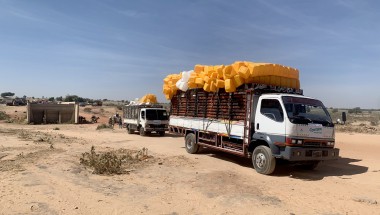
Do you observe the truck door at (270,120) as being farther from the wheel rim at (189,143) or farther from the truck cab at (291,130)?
the wheel rim at (189,143)

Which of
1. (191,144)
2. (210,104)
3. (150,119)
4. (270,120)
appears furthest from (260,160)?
(150,119)

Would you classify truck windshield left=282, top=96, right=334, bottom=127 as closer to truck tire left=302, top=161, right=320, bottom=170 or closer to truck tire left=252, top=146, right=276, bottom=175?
truck tire left=252, top=146, right=276, bottom=175

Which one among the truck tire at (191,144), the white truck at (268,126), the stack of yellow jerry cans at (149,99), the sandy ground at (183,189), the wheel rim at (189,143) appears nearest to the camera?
the sandy ground at (183,189)

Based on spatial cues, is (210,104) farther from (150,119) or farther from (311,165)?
(150,119)

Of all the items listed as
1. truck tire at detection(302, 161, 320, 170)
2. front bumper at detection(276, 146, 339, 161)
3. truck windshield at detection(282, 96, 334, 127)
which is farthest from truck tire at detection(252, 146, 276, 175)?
truck tire at detection(302, 161, 320, 170)

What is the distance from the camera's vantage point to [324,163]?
44.3 feet

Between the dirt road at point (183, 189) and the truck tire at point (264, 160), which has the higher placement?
the truck tire at point (264, 160)

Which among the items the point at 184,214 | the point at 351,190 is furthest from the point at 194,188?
the point at 351,190

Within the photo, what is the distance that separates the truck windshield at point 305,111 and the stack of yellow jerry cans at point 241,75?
4.73ft

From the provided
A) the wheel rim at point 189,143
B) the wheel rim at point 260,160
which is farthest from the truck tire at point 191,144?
the wheel rim at point 260,160

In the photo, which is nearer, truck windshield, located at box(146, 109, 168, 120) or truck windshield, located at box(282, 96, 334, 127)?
truck windshield, located at box(282, 96, 334, 127)

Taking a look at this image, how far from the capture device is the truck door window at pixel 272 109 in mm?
10523

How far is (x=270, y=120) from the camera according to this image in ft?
35.2

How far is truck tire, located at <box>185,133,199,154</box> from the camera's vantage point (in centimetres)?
1516
